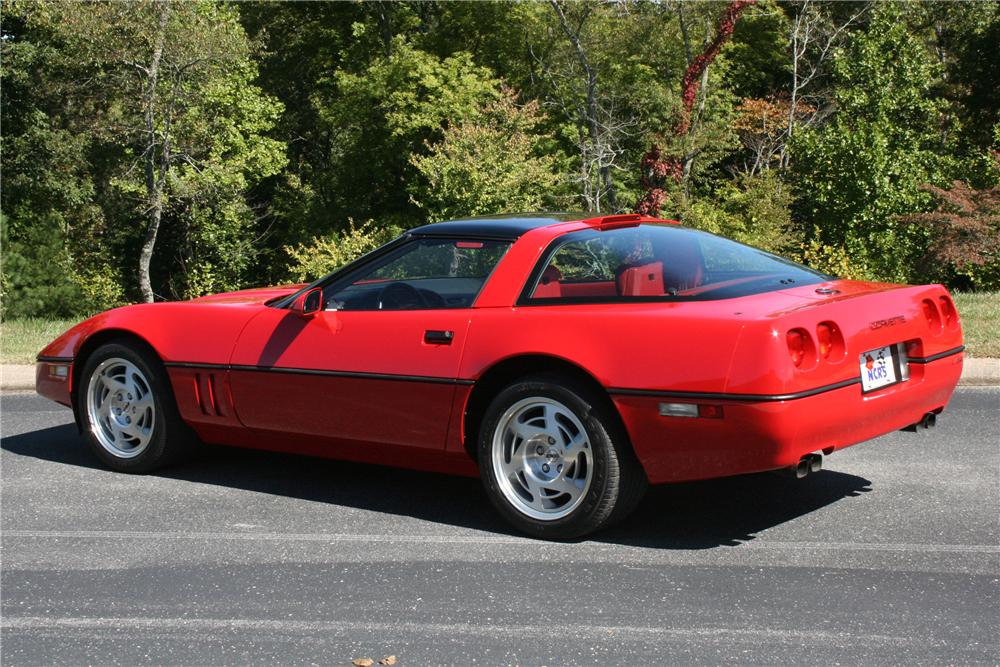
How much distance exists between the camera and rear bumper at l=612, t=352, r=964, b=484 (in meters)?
4.75

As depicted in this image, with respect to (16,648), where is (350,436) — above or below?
above

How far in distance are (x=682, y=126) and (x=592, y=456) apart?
29014 mm

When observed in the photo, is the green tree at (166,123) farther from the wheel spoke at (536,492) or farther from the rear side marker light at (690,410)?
the rear side marker light at (690,410)

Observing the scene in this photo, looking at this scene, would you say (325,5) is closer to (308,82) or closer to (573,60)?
A: (308,82)

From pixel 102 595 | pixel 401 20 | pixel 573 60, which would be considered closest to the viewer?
pixel 102 595

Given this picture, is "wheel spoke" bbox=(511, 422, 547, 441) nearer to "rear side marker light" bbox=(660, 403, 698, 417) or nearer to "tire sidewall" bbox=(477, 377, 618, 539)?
"tire sidewall" bbox=(477, 377, 618, 539)

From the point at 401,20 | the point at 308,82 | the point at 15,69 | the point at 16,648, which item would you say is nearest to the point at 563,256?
the point at 16,648

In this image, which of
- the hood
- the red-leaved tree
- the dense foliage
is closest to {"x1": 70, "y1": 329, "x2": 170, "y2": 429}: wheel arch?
the hood

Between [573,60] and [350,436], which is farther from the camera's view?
[573,60]

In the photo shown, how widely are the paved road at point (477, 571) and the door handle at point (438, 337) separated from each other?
0.87m

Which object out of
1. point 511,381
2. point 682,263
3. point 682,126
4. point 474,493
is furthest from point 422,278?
point 682,126

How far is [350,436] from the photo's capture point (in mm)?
5914

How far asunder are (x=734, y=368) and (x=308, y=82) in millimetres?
40534

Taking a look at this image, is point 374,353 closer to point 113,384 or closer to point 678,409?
point 678,409
